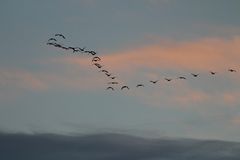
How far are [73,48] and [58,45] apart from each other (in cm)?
359

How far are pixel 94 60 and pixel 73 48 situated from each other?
730 centimetres

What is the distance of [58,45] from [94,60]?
9348 mm

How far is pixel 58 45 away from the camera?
193 metres

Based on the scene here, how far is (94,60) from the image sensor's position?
196750 mm

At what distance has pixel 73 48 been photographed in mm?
191500
